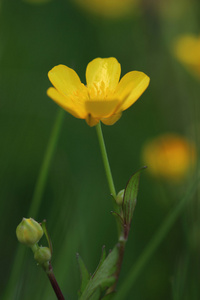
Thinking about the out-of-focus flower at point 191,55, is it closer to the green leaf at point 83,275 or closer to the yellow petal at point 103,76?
the yellow petal at point 103,76

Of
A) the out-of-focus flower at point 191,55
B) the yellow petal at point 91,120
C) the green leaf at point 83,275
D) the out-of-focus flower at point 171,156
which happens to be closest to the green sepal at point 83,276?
the green leaf at point 83,275

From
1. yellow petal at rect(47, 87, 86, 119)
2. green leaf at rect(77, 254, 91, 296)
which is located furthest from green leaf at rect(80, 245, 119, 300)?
yellow petal at rect(47, 87, 86, 119)

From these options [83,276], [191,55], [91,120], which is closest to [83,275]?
[83,276]

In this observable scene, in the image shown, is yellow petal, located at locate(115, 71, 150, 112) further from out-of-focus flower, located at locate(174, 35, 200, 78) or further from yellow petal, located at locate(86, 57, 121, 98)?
out-of-focus flower, located at locate(174, 35, 200, 78)

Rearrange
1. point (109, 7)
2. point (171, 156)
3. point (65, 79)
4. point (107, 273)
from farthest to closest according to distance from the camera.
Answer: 1. point (109, 7)
2. point (171, 156)
3. point (65, 79)
4. point (107, 273)

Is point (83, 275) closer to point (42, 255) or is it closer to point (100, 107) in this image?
point (42, 255)
